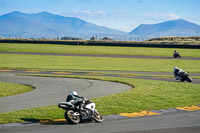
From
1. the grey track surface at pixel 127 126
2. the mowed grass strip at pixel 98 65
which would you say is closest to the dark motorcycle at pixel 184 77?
the mowed grass strip at pixel 98 65

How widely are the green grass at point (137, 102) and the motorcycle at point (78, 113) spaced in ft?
5.27

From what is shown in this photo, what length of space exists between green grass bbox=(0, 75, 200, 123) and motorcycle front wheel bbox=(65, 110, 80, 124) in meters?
1.67

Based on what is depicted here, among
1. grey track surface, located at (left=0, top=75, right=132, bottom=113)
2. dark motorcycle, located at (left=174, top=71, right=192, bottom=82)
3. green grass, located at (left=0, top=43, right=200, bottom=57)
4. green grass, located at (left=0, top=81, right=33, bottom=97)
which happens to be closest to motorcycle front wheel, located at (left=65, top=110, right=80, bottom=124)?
grey track surface, located at (left=0, top=75, right=132, bottom=113)

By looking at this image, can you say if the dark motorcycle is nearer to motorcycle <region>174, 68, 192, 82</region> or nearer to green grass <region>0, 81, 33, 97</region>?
motorcycle <region>174, 68, 192, 82</region>

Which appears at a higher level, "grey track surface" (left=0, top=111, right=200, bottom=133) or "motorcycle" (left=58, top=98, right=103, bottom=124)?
"motorcycle" (left=58, top=98, right=103, bottom=124)

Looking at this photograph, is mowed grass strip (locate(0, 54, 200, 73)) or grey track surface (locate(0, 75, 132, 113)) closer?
grey track surface (locate(0, 75, 132, 113))

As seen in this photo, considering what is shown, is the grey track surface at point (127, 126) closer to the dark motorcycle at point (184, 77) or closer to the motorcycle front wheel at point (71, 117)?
the motorcycle front wheel at point (71, 117)

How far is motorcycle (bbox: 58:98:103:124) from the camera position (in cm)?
1609

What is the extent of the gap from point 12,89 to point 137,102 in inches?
397

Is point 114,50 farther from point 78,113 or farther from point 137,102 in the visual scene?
point 78,113

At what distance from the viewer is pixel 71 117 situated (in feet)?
52.9

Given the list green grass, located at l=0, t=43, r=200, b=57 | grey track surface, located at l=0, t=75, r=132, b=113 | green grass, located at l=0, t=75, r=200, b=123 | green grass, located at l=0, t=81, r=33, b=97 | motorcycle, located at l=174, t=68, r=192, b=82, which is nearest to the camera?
green grass, located at l=0, t=75, r=200, b=123

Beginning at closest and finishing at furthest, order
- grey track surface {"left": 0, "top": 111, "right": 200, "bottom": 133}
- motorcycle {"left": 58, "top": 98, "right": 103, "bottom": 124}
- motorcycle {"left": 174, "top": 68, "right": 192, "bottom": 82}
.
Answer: grey track surface {"left": 0, "top": 111, "right": 200, "bottom": 133} < motorcycle {"left": 58, "top": 98, "right": 103, "bottom": 124} < motorcycle {"left": 174, "top": 68, "right": 192, "bottom": 82}

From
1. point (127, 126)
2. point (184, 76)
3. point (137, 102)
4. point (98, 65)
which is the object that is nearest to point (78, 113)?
point (127, 126)
